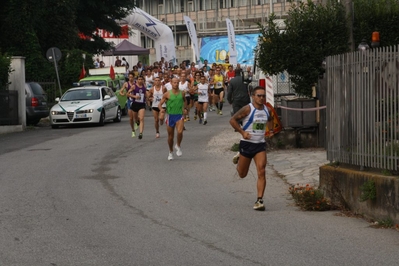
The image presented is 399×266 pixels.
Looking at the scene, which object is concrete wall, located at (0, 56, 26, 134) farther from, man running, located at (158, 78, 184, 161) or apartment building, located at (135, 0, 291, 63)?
apartment building, located at (135, 0, 291, 63)

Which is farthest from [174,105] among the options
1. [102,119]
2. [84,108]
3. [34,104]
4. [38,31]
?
[38,31]

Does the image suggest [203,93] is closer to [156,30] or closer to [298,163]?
[298,163]

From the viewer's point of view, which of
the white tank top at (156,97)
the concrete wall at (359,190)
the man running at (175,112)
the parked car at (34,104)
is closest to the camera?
the concrete wall at (359,190)

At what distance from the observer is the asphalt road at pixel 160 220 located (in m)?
9.21

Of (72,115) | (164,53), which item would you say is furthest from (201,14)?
(72,115)

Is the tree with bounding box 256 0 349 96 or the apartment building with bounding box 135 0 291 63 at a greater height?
the apartment building with bounding box 135 0 291 63

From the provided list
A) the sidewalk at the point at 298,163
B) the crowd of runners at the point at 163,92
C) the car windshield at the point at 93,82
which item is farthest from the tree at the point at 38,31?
the sidewalk at the point at 298,163

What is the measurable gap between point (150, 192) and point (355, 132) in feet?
11.6

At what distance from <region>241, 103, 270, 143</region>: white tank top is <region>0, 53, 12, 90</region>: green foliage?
18515 millimetres

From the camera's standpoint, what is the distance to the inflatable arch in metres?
51.9

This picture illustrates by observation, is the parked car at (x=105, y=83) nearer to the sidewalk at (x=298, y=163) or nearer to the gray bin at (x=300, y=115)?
the sidewalk at (x=298, y=163)

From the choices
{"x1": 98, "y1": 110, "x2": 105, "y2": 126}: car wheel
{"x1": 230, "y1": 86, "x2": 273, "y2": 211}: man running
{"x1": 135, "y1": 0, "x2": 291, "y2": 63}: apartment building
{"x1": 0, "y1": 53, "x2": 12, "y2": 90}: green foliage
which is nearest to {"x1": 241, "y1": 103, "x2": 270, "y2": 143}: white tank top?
{"x1": 230, "y1": 86, "x2": 273, "y2": 211}: man running

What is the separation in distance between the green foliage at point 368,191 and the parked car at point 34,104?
73.4 feet

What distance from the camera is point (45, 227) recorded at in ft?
36.4
